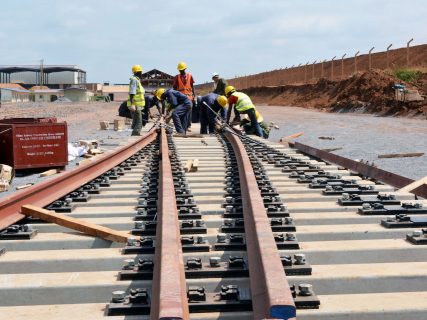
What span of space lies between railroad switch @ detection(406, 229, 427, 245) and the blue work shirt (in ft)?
34.2

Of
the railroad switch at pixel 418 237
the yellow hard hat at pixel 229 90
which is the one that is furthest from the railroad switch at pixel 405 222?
the yellow hard hat at pixel 229 90

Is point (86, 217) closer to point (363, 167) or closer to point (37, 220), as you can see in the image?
point (37, 220)

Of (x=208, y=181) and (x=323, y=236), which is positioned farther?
(x=208, y=181)

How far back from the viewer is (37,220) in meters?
4.10

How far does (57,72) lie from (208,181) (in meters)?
131

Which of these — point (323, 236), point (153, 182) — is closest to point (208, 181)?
point (153, 182)

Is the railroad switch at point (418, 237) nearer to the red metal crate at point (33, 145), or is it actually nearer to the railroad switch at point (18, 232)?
the railroad switch at point (18, 232)

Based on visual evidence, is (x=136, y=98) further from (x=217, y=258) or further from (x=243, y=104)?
(x=217, y=258)

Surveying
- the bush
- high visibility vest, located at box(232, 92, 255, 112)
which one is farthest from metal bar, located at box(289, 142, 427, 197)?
the bush

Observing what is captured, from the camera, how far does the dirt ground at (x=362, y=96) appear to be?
29.3m

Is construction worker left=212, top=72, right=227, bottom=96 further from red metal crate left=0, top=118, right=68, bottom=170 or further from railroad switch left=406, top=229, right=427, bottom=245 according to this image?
railroad switch left=406, top=229, right=427, bottom=245

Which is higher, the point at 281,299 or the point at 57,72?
the point at 57,72

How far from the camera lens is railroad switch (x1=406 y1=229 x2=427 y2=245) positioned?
3.35 m

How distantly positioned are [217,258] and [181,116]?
11.1 metres
